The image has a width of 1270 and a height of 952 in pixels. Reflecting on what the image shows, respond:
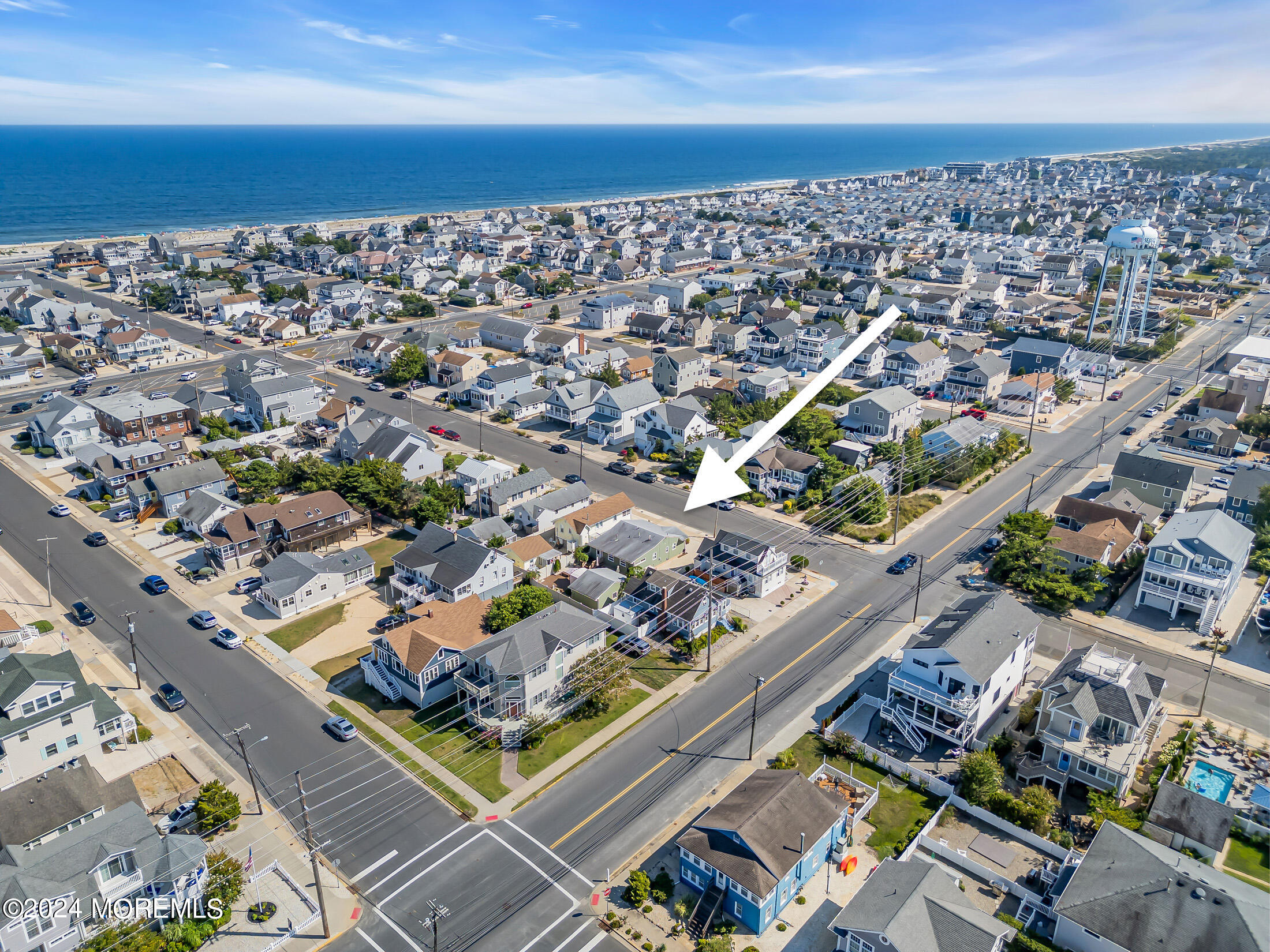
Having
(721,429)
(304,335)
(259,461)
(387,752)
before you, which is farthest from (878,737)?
(304,335)

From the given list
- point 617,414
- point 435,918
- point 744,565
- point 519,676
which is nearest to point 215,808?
point 435,918

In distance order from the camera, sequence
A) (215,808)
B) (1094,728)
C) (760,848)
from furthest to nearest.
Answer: (1094,728) → (215,808) → (760,848)

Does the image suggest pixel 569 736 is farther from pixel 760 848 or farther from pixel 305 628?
pixel 305 628

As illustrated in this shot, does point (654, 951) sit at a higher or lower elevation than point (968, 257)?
lower

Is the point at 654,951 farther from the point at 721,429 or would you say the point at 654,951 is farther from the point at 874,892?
the point at 721,429

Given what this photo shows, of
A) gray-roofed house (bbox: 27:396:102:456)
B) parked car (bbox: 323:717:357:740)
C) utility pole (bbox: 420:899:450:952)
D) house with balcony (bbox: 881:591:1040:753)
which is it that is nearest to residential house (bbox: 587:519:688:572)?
house with balcony (bbox: 881:591:1040:753)

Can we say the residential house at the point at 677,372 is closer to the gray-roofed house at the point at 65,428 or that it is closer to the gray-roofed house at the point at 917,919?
the gray-roofed house at the point at 65,428

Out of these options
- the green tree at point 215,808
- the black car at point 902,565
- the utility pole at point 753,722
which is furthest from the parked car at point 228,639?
the black car at point 902,565
